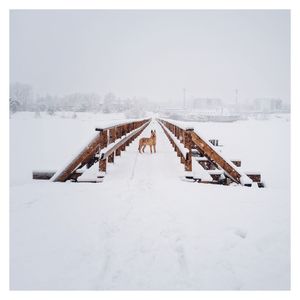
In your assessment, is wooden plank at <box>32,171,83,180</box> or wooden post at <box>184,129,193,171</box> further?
wooden plank at <box>32,171,83,180</box>

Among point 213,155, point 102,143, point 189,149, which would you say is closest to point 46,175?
point 102,143

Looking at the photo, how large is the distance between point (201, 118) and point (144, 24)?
4485 centimetres

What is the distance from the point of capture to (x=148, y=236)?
2.96 meters

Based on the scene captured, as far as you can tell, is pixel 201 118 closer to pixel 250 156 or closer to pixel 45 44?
pixel 250 156

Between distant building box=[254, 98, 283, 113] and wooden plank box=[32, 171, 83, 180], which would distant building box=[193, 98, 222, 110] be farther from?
wooden plank box=[32, 171, 83, 180]

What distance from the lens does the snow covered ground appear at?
2.42m

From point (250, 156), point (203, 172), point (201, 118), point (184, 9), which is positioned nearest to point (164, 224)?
point (203, 172)

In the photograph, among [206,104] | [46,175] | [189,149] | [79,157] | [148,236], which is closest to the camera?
[148,236]

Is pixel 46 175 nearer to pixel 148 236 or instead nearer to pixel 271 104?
pixel 148 236

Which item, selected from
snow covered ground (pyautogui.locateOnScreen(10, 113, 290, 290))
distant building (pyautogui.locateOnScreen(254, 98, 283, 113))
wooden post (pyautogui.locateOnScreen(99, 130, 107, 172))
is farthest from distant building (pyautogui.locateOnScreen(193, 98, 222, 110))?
snow covered ground (pyautogui.locateOnScreen(10, 113, 290, 290))

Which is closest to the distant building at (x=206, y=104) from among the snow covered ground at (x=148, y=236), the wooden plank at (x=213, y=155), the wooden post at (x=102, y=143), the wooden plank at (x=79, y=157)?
the wooden plank at (x=213, y=155)

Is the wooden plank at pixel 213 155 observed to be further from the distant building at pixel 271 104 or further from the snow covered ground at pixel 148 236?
the distant building at pixel 271 104

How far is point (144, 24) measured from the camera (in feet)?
21.2

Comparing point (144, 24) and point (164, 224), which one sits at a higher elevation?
point (144, 24)
